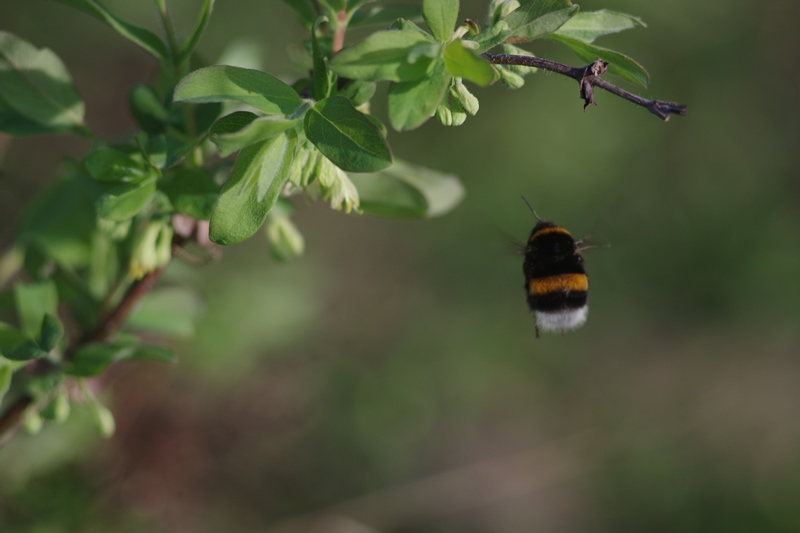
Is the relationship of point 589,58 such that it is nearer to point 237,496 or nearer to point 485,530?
point 237,496

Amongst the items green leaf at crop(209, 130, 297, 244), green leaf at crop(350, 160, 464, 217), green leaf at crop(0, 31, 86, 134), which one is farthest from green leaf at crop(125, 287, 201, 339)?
green leaf at crop(209, 130, 297, 244)

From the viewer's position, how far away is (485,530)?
6000 mm

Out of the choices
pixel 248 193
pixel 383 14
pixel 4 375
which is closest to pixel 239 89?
pixel 248 193

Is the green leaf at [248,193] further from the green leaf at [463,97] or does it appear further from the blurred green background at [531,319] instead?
the blurred green background at [531,319]

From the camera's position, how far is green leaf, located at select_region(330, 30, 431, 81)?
1.22 m

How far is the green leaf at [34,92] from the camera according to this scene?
5.57 ft

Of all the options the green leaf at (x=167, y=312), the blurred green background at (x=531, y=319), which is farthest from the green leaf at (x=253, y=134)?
the blurred green background at (x=531, y=319)

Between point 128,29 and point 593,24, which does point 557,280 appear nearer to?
point 593,24

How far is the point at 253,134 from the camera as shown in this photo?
121 cm

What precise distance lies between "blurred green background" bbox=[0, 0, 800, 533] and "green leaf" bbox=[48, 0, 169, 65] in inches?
113

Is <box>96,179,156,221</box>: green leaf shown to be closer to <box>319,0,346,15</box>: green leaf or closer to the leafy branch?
Answer: the leafy branch

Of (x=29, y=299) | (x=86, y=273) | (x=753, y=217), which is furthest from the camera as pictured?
(x=753, y=217)

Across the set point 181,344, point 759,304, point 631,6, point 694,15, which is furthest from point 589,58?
point 759,304

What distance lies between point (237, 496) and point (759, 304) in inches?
173
